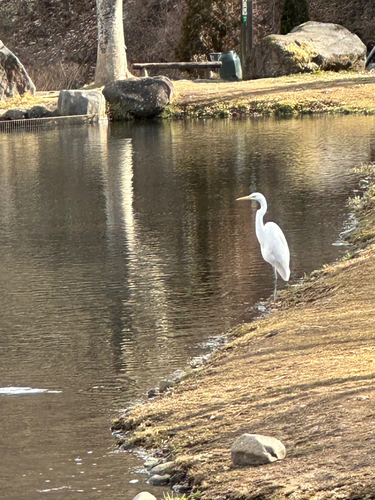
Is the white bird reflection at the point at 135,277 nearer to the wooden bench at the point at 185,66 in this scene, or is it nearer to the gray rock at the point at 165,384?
the gray rock at the point at 165,384

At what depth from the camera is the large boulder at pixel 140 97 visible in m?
28.5

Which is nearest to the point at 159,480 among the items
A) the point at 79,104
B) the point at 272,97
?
the point at 79,104

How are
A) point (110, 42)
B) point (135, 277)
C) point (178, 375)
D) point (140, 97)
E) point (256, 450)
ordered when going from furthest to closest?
point (110, 42) → point (140, 97) → point (135, 277) → point (178, 375) → point (256, 450)

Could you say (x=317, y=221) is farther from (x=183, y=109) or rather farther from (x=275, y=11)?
(x=275, y=11)

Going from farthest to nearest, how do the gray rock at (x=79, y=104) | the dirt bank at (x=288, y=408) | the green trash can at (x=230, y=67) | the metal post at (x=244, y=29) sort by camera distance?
1. the metal post at (x=244, y=29)
2. the green trash can at (x=230, y=67)
3. the gray rock at (x=79, y=104)
4. the dirt bank at (x=288, y=408)

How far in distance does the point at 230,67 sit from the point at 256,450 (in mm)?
28733

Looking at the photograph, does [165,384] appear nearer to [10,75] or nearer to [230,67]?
[10,75]

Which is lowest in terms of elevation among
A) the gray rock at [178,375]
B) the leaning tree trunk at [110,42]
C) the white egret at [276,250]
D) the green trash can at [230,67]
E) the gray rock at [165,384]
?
the gray rock at [178,375]

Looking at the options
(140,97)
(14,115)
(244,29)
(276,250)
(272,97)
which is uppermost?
(244,29)

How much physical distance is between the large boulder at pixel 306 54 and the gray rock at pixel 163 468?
27.3 m

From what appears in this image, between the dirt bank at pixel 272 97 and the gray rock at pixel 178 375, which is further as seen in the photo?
the dirt bank at pixel 272 97

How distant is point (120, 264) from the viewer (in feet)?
37.2

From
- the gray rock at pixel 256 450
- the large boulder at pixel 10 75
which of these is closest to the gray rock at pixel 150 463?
the gray rock at pixel 256 450

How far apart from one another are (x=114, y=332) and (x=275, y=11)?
33.8 metres
